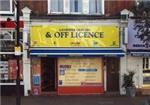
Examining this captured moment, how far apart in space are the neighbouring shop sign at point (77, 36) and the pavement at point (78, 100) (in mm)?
2566

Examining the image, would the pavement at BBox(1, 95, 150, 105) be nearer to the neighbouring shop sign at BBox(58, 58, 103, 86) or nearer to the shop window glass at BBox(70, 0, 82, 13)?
the neighbouring shop sign at BBox(58, 58, 103, 86)

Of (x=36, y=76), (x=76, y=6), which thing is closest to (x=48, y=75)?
(x=36, y=76)

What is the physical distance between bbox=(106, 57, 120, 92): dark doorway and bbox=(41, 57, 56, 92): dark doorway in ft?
8.99

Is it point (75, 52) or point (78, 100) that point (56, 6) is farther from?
point (78, 100)

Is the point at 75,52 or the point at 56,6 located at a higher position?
the point at 56,6

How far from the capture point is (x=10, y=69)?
83.1 feet

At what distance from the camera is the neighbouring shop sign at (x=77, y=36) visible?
25.1m

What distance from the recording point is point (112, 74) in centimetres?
2580

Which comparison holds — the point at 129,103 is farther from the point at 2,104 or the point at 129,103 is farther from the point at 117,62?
the point at 2,104

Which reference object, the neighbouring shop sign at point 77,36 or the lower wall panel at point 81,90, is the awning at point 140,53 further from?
the lower wall panel at point 81,90

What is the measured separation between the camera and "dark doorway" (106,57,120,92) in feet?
84.6

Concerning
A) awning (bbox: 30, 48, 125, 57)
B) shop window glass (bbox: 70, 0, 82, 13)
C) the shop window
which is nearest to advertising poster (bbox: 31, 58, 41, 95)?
awning (bbox: 30, 48, 125, 57)

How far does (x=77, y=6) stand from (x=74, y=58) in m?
2.62

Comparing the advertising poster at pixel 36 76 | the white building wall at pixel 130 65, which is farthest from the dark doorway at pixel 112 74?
the advertising poster at pixel 36 76
